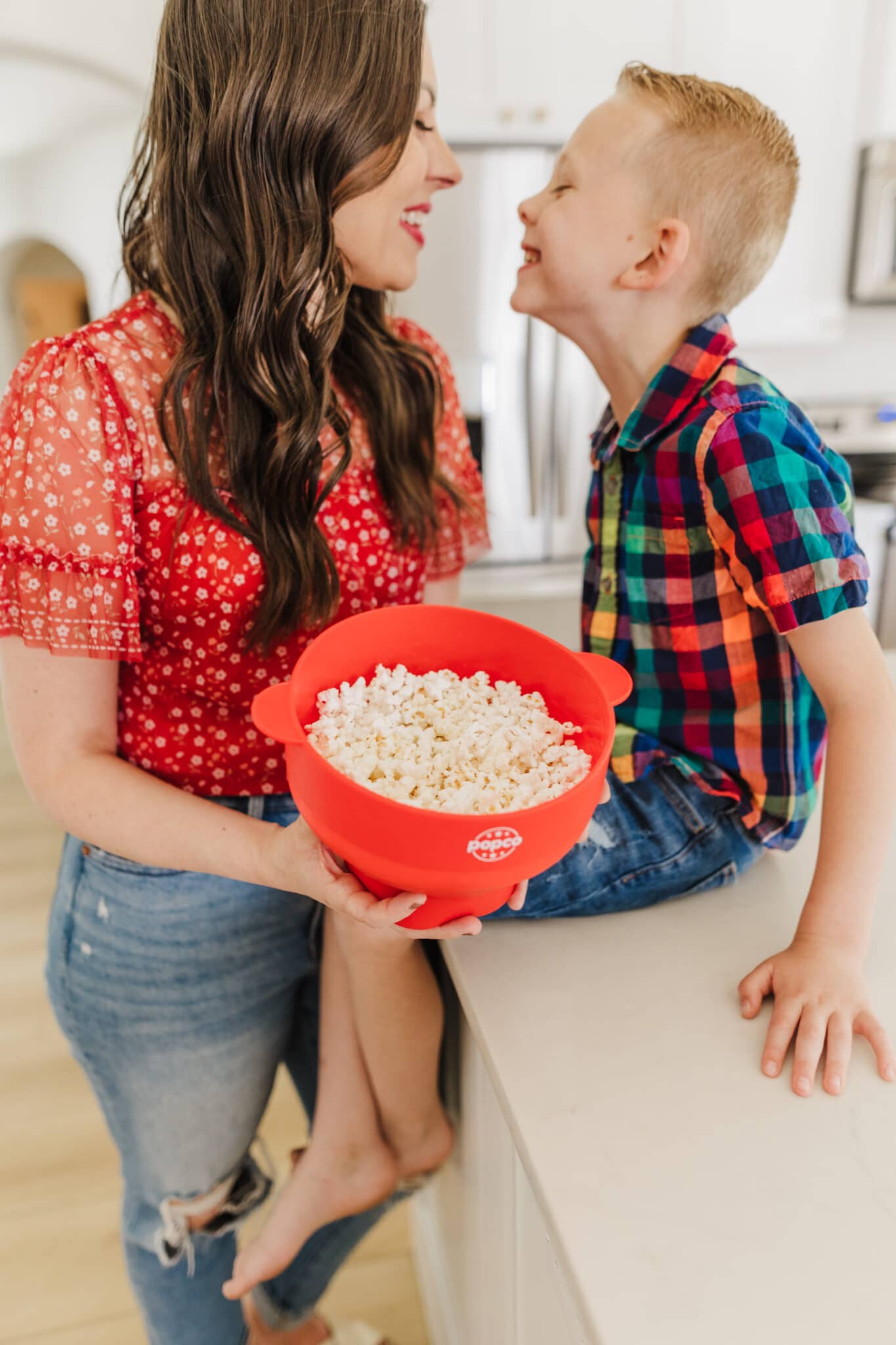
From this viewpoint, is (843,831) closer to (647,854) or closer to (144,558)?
(647,854)

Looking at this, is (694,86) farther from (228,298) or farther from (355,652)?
(355,652)

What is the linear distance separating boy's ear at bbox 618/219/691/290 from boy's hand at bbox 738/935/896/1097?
71 centimetres

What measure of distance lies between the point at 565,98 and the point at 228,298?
198cm

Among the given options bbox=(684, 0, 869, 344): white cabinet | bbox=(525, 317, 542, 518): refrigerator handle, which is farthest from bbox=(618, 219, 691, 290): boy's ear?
bbox=(684, 0, 869, 344): white cabinet

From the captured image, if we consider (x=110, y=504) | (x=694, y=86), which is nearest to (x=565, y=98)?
(x=694, y=86)

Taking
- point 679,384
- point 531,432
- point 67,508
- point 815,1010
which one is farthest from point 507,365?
point 815,1010

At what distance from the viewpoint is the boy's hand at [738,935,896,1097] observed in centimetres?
73

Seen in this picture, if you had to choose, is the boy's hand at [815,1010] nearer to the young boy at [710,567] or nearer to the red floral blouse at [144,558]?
the young boy at [710,567]

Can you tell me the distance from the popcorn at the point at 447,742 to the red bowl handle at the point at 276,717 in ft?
0.06

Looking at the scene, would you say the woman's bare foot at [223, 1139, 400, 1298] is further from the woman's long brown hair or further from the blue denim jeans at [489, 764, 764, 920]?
the woman's long brown hair

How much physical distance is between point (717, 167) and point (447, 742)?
29.7 inches

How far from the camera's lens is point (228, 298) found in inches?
36.4

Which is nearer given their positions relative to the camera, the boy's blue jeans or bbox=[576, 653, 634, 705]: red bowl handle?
bbox=[576, 653, 634, 705]: red bowl handle

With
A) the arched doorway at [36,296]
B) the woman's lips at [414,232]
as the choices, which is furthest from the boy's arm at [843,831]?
the arched doorway at [36,296]
